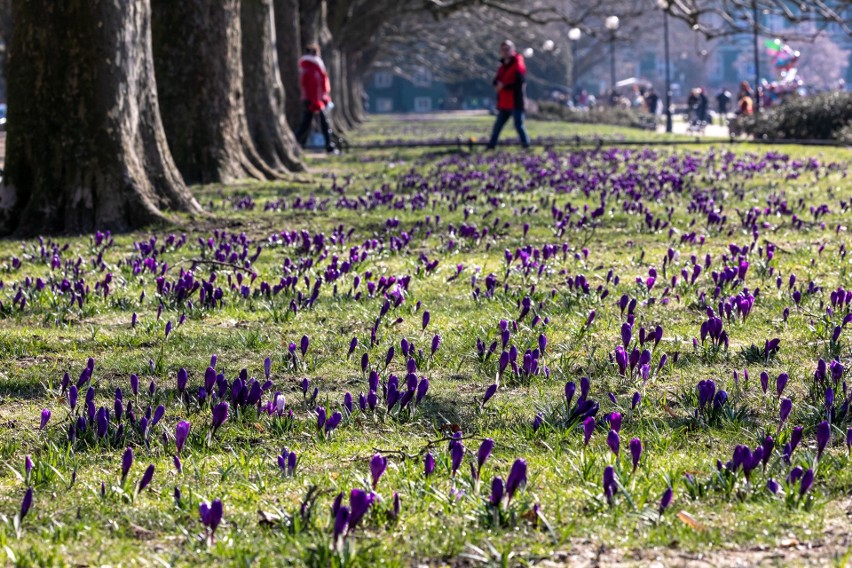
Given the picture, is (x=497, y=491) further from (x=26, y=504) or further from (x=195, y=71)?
(x=195, y=71)

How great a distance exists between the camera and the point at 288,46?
85.9 ft

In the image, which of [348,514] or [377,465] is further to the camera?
[377,465]

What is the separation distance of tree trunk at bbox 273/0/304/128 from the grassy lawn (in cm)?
1536

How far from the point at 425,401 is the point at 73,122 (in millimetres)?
7023

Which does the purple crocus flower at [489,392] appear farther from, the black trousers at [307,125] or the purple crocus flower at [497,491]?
the black trousers at [307,125]

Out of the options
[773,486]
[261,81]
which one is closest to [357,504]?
[773,486]

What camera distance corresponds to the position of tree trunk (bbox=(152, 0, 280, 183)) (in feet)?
50.9

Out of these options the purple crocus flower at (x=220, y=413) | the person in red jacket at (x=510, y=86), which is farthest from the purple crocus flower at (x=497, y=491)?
the person in red jacket at (x=510, y=86)

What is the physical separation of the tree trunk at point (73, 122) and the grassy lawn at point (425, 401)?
26.6 inches

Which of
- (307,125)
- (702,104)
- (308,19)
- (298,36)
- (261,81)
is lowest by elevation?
(307,125)

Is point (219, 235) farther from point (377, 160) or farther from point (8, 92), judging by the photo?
point (377, 160)

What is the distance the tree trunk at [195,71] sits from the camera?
50.9ft

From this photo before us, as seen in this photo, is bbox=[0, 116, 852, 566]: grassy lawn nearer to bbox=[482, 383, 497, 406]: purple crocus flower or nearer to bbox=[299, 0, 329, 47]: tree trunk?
bbox=[482, 383, 497, 406]: purple crocus flower

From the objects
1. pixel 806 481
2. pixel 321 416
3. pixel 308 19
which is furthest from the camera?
pixel 308 19
